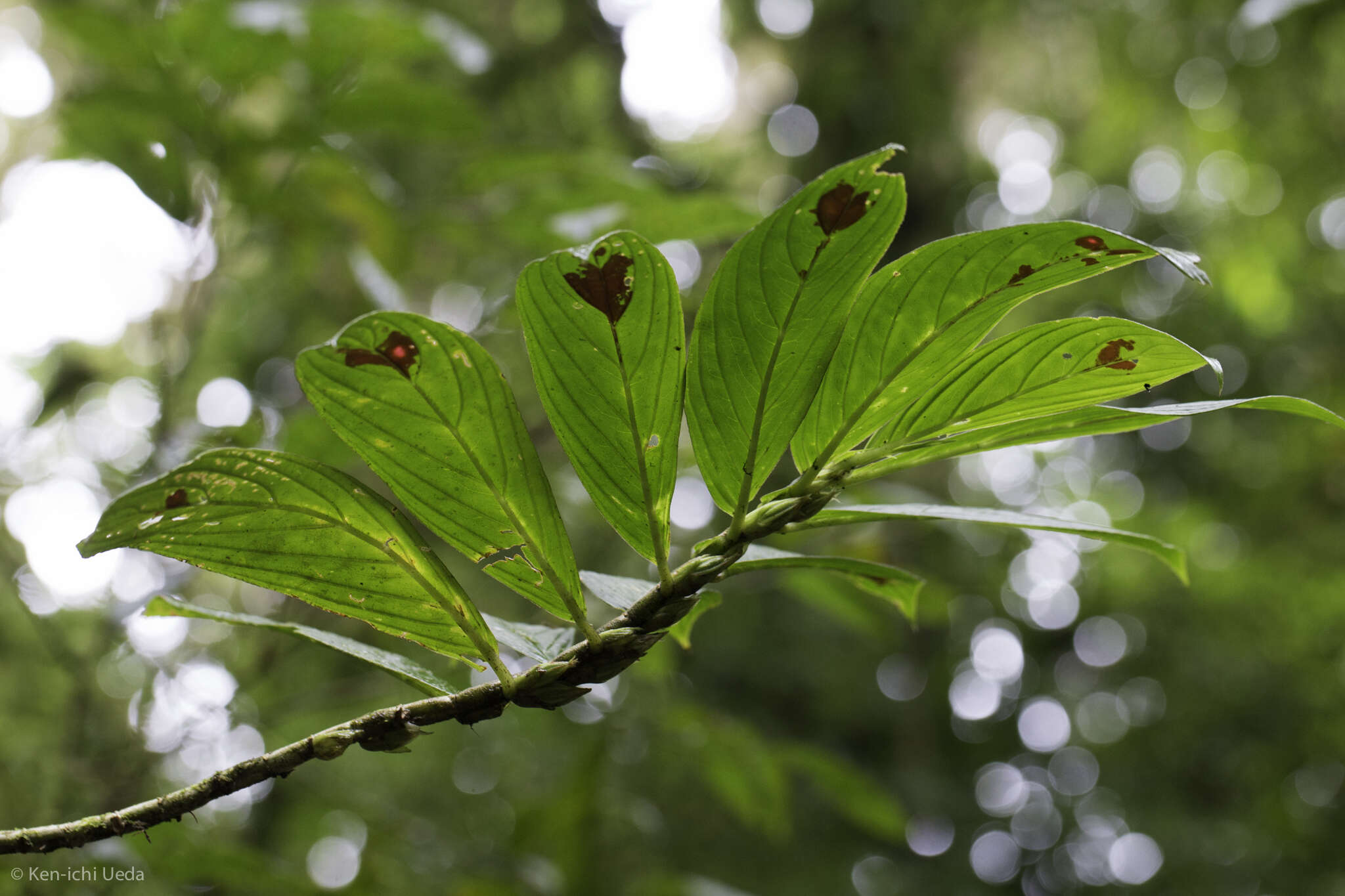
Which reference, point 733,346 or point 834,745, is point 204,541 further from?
point 834,745

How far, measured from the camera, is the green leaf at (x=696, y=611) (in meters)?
0.52

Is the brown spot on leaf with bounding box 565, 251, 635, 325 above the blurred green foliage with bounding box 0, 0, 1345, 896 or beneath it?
above

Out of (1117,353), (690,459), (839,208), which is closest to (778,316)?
(839,208)

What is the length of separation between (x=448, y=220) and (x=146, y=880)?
1.28 metres

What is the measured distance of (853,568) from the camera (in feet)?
1.80

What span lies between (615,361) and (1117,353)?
0.95 ft

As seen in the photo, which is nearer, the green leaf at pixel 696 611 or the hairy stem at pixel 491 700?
the hairy stem at pixel 491 700

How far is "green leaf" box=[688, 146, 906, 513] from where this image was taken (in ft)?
1.41

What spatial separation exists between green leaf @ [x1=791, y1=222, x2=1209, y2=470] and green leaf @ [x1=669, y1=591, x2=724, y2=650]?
110mm

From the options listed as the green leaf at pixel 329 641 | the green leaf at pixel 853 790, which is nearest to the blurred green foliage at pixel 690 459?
the green leaf at pixel 853 790

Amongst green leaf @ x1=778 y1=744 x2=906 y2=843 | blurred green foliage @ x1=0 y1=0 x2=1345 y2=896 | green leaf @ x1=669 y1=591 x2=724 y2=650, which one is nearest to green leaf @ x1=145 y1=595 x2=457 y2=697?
green leaf @ x1=669 y1=591 x2=724 y2=650

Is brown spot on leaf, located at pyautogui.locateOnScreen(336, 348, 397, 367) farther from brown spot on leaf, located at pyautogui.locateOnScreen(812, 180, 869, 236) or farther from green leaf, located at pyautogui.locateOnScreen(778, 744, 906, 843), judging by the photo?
green leaf, located at pyautogui.locateOnScreen(778, 744, 906, 843)

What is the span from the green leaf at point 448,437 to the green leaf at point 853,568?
0.11 meters

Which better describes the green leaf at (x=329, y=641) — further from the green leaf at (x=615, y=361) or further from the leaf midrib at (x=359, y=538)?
the green leaf at (x=615, y=361)
